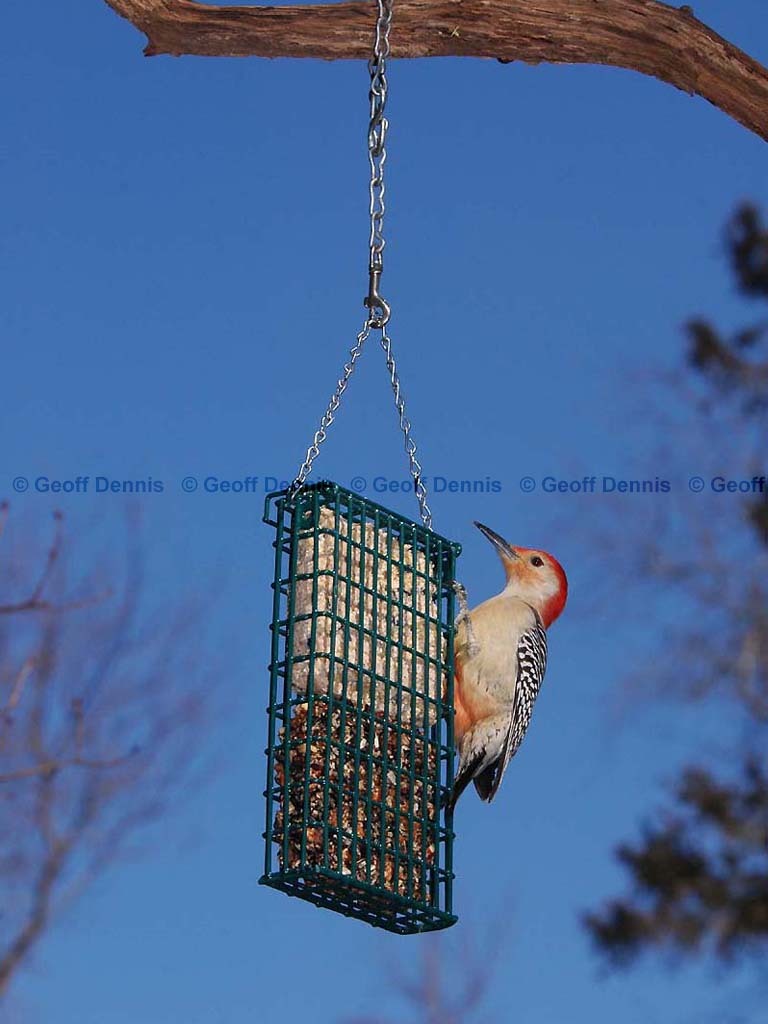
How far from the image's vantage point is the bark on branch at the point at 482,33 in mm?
4047

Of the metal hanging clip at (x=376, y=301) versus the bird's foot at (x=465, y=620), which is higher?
the metal hanging clip at (x=376, y=301)

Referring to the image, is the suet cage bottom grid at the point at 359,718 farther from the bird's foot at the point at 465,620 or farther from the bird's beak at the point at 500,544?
the bird's beak at the point at 500,544

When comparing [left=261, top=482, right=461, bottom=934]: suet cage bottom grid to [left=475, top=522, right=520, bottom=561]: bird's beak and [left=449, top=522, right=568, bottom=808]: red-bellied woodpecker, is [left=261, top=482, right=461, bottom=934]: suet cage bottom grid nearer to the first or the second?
[left=449, top=522, right=568, bottom=808]: red-bellied woodpecker

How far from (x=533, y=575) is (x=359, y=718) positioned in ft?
4.18

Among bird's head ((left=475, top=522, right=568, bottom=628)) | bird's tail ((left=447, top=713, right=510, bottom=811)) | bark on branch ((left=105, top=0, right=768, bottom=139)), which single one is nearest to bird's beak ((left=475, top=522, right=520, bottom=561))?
bird's head ((left=475, top=522, right=568, bottom=628))

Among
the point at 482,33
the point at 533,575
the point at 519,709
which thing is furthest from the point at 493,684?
the point at 482,33

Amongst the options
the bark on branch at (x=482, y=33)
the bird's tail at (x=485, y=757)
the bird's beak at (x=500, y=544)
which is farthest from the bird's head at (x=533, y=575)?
the bark on branch at (x=482, y=33)

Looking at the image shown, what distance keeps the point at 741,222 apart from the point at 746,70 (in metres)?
6.74

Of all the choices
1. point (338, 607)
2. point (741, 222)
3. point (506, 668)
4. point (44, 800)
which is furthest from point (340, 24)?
point (741, 222)

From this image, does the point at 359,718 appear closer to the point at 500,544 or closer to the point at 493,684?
the point at 493,684

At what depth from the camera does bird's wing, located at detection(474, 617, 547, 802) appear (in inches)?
175

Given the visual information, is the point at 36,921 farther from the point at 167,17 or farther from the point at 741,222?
the point at 741,222

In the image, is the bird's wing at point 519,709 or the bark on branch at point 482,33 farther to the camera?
the bird's wing at point 519,709

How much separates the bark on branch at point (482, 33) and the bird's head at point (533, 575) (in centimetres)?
159
